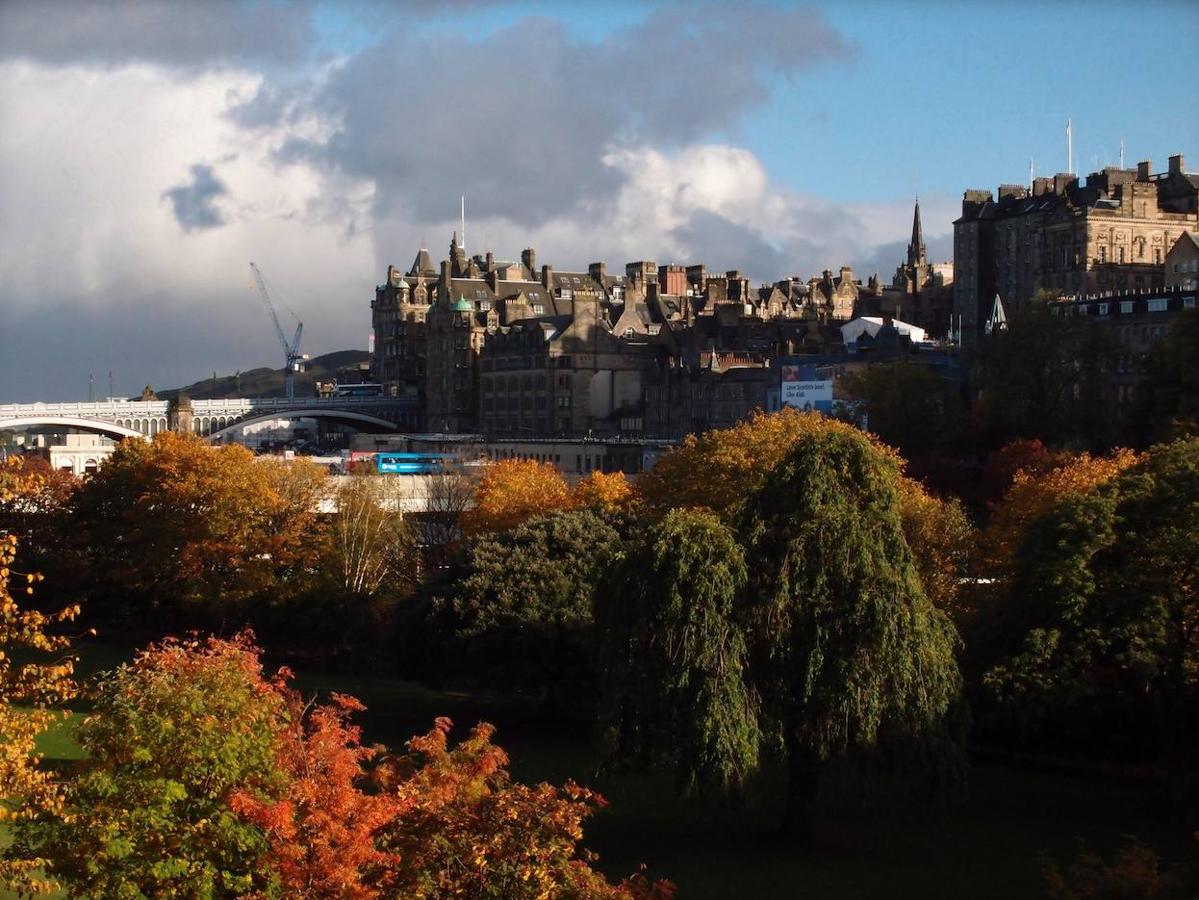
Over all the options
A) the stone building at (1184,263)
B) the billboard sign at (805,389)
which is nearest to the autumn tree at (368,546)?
the billboard sign at (805,389)

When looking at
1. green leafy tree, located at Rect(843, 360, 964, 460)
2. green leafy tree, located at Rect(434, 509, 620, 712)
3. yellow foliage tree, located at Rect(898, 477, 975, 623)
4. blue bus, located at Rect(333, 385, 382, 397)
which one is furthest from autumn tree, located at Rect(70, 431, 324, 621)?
blue bus, located at Rect(333, 385, 382, 397)

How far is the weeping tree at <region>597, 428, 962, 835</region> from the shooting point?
32844 millimetres

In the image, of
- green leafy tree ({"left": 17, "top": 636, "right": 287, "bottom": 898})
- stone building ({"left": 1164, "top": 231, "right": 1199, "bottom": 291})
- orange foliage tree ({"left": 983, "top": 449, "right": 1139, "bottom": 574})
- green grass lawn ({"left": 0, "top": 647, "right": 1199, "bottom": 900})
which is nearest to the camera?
green leafy tree ({"left": 17, "top": 636, "right": 287, "bottom": 898})

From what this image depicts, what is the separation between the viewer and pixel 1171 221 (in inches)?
4491

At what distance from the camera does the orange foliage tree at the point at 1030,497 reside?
48438 mm

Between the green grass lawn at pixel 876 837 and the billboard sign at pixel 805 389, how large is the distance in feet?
216

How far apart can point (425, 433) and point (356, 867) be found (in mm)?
135499

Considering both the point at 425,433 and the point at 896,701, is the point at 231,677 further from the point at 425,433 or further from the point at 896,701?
the point at 425,433

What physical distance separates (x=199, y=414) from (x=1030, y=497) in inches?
3946

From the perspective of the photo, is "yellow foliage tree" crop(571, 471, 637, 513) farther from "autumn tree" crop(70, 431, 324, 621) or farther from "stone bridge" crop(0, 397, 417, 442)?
"stone bridge" crop(0, 397, 417, 442)

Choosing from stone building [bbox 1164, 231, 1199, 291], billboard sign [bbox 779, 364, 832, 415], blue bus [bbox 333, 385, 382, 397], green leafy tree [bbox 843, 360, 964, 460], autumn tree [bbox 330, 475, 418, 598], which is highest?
stone building [bbox 1164, 231, 1199, 291]

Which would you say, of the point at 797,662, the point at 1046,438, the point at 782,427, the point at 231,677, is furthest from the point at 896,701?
the point at 1046,438

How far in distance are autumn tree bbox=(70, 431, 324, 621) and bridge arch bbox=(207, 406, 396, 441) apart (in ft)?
226

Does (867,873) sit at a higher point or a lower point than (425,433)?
lower
